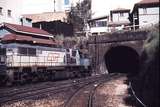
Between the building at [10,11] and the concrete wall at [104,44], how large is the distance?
14.1m

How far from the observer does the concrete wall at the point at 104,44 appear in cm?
4025

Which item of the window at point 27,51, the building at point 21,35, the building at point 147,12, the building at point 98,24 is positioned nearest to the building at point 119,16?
the building at point 98,24

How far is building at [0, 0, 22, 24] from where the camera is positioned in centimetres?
4796

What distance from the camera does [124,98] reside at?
1736cm

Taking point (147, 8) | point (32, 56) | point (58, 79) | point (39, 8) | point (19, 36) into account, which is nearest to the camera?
point (32, 56)

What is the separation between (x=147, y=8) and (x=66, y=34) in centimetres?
1440

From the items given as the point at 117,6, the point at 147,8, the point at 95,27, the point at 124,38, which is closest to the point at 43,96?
the point at 124,38

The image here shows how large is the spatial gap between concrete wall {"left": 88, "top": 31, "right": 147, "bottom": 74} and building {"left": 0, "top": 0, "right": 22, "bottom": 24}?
14072 mm

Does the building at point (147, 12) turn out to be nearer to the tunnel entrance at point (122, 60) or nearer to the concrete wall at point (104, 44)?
the tunnel entrance at point (122, 60)

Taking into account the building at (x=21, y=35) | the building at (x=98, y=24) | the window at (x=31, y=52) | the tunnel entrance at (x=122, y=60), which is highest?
the building at (x=98, y=24)

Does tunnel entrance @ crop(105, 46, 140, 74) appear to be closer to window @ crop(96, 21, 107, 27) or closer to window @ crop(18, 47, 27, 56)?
window @ crop(96, 21, 107, 27)

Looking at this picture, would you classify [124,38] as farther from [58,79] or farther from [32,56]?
[32,56]

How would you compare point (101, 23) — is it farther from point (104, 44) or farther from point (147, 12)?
point (104, 44)

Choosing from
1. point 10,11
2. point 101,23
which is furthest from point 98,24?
point 10,11
